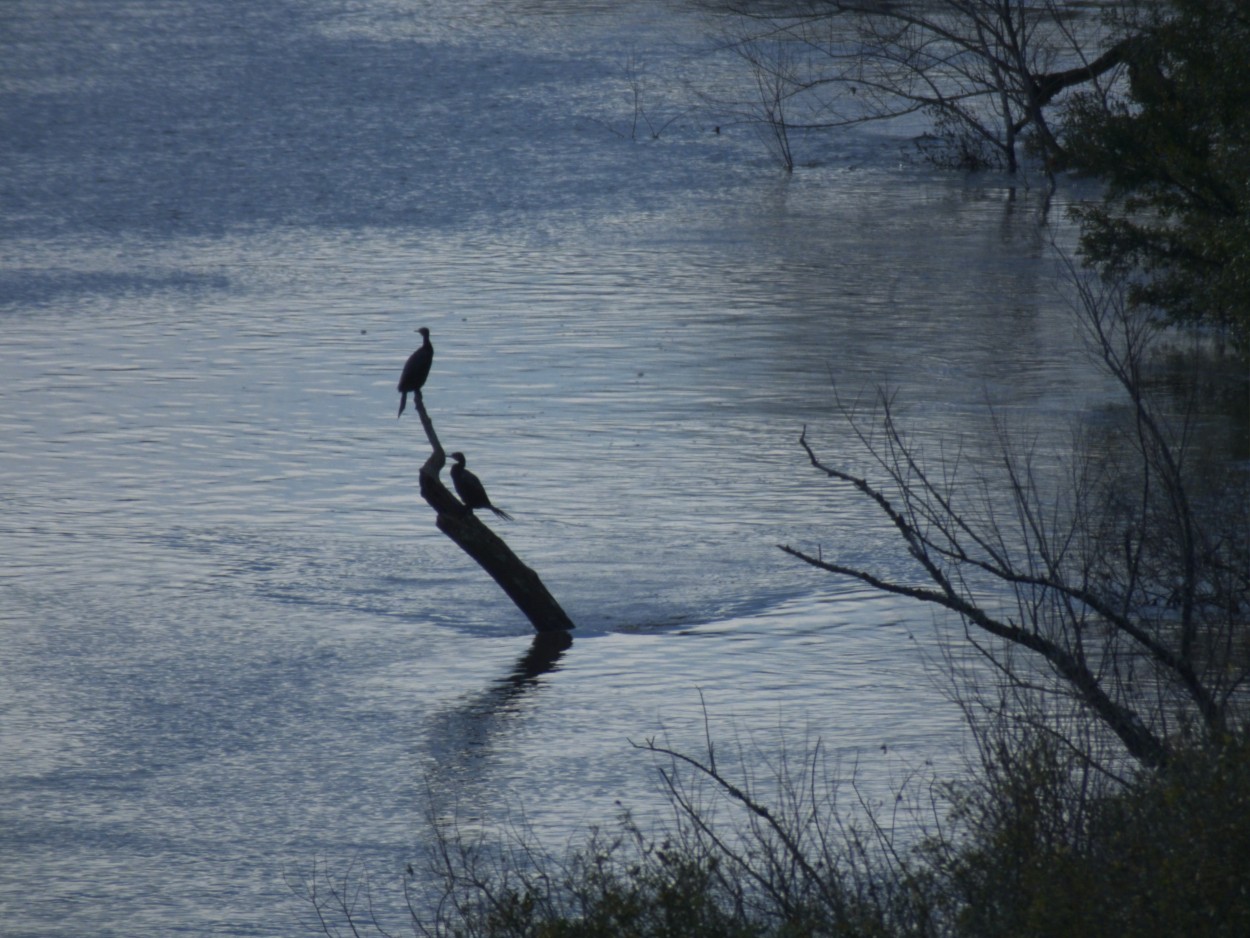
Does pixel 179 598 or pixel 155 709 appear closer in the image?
pixel 155 709

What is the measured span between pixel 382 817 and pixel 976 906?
3.92 meters

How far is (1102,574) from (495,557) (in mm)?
4176

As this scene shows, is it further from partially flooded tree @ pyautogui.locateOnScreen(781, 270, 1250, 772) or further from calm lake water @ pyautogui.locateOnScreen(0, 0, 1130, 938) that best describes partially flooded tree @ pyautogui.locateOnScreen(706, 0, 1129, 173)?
partially flooded tree @ pyautogui.locateOnScreen(781, 270, 1250, 772)

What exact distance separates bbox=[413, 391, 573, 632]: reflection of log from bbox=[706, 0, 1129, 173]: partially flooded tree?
12.3 metres

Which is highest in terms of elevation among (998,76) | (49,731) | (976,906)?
(998,76)

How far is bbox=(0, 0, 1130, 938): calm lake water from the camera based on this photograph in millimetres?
8273

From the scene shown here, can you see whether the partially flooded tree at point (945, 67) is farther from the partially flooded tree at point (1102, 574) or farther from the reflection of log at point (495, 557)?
the reflection of log at point (495, 557)

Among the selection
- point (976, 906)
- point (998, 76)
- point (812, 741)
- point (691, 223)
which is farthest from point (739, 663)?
point (998, 76)

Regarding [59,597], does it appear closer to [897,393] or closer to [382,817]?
[382,817]

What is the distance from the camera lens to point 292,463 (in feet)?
46.0

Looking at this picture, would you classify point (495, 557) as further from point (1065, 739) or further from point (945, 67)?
point (945, 67)

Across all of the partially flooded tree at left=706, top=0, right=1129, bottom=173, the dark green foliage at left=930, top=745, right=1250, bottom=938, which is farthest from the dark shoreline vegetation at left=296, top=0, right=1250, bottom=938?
the partially flooded tree at left=706, top=0, right=1129, bottom=173

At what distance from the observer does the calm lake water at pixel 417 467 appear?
326 inches

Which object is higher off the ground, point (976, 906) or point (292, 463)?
point (976, 906)
